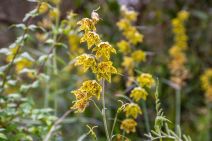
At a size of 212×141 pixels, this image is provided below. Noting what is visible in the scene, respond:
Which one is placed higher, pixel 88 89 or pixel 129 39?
pixel 129 39

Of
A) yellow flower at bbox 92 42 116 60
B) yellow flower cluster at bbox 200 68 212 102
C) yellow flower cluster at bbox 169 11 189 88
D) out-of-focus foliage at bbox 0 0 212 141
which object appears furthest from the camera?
yellow flower cluster at bbox 200 68 212 102

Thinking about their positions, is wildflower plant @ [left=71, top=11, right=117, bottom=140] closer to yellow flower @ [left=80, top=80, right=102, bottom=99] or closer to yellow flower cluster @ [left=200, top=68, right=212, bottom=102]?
yellow flower @ [left=80, top=80, right=102, bottom=99]

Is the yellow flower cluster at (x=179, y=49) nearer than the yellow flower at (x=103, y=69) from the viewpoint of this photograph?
No

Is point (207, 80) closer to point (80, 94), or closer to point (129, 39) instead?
point (129, 39)

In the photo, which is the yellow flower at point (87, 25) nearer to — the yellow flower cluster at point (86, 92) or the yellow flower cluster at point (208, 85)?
the yellow flower cluster at point (86, 92)

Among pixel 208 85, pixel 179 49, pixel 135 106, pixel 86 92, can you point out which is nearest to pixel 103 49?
pixel 86 92

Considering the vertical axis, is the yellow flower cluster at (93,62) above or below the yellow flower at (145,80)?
below

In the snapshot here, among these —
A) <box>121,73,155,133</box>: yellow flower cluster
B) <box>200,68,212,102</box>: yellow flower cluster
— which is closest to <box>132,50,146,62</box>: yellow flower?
<box>121,73,155,133</box>: yellow flower cluster

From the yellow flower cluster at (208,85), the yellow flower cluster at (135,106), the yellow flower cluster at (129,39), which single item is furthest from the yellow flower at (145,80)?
the yellow flower cluster at (208,85)
